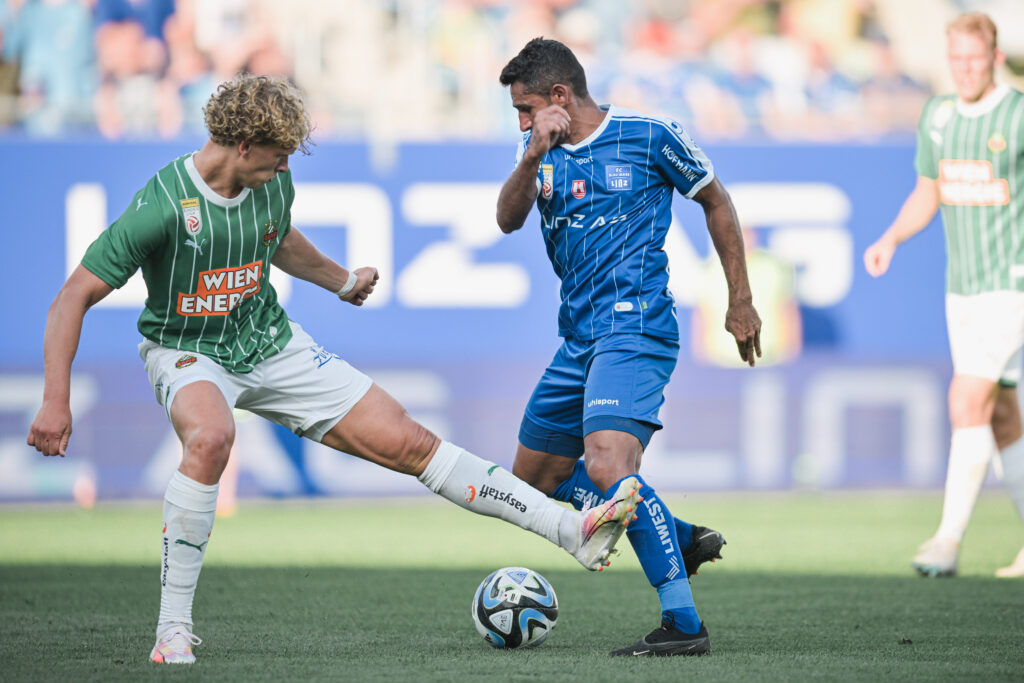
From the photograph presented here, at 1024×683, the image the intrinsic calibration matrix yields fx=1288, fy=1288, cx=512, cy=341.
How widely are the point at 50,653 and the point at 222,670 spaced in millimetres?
752

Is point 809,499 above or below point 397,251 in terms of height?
below

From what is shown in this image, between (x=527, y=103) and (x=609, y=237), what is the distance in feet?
1.81

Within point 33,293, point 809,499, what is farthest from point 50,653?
point 809,499

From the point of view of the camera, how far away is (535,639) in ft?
14.2

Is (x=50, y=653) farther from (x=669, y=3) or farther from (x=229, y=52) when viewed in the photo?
(x=669, y=3)

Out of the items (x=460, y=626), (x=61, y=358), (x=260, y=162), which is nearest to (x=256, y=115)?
(x=260, y=162)

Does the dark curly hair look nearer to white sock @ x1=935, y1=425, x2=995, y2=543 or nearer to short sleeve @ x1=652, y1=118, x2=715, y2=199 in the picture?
short sleeve @ x1=652, y1=118, x2=715, y2=199

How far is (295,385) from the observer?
4512 millimetres

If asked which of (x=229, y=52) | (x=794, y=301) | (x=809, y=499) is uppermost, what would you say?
(x=229, y=52)

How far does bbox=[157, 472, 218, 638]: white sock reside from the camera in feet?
13.2

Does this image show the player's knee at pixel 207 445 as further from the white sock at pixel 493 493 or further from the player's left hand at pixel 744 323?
the player's left hand at pixel 744 323

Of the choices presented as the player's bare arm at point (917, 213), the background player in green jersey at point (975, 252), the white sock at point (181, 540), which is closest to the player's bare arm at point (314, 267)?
the white sock at point (181, 540)

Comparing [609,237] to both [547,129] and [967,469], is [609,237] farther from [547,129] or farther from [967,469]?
[967,469]

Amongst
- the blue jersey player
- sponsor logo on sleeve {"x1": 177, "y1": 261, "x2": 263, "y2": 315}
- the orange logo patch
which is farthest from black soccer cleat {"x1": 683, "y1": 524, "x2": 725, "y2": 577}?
the orange logo patch
